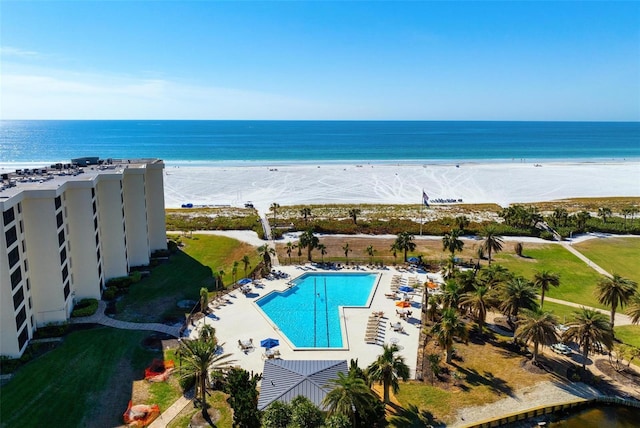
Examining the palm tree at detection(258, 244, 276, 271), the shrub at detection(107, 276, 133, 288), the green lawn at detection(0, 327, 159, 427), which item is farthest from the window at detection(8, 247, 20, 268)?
the palm tree at detection(258, 244, 276, 271)

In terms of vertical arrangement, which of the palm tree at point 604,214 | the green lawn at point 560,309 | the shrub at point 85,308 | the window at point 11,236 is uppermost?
the window at point 11,236

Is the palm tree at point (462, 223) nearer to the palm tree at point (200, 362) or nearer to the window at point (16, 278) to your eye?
the palm tree at point (200, 362)

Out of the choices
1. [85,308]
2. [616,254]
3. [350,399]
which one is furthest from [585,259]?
[85,308]

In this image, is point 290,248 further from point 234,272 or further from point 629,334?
point 629,334

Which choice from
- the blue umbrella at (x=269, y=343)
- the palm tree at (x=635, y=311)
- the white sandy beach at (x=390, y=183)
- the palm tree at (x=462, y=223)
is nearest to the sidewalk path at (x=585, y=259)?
the palm tree at (x=462, y=223)

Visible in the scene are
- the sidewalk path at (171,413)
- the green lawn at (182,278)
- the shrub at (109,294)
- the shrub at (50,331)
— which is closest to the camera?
the sidewalk path at (171,413)

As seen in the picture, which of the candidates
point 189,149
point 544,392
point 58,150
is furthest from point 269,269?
point 58,150

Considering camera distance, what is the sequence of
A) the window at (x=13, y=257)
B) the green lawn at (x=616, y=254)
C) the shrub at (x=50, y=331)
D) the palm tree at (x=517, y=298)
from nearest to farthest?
the window at (x=13, y=257)
the palm tree at (x=517, y=298)
the shrub at (x=50, y=331)
the green lawn at (x=616, y=254)
